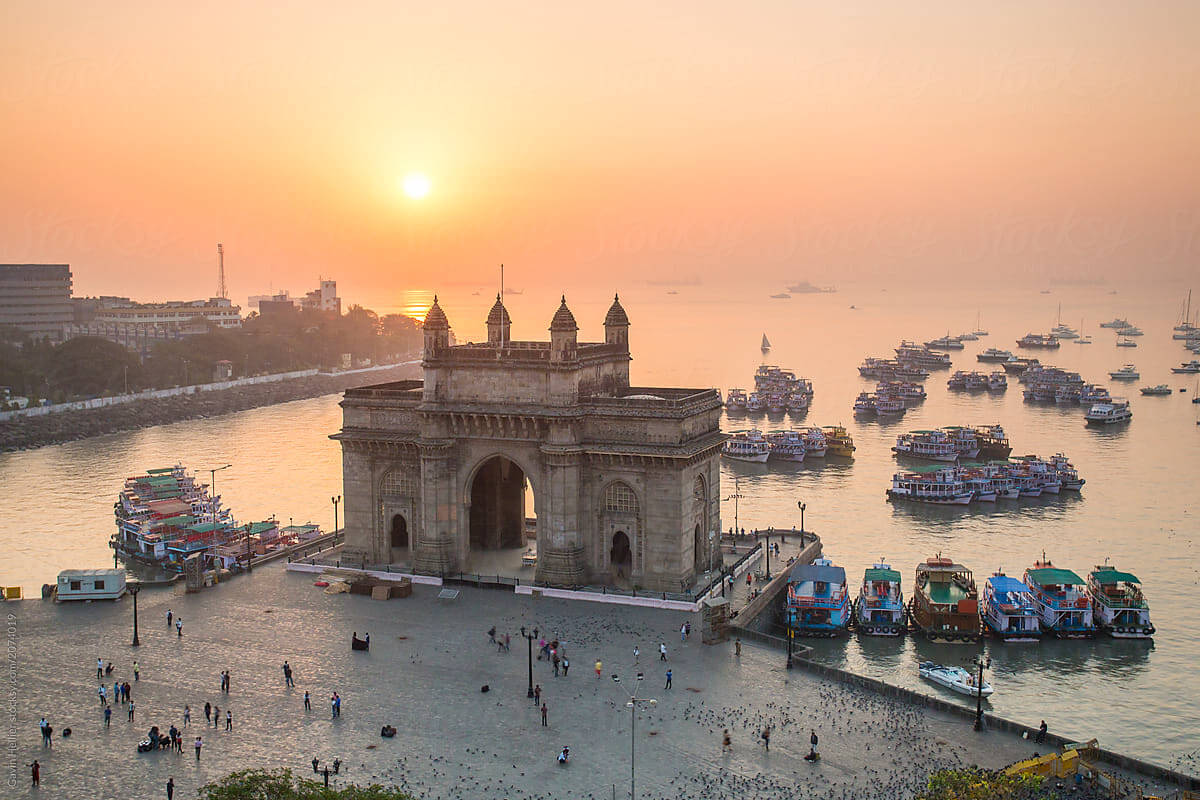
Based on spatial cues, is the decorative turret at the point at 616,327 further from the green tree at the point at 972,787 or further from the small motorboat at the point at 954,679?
the green tree at the point at 972,787

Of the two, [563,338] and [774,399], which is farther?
[774,399]

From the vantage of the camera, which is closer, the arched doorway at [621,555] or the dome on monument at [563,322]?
the dome on monument at [563,322]

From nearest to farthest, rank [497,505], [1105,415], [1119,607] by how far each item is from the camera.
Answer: [1119,607] < [497,505] < [1105,415]

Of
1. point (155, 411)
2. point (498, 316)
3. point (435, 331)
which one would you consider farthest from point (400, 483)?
point (155, 411)

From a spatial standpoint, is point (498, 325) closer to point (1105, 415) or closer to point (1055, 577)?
point (1055, 577)

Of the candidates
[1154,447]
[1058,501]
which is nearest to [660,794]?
[1058,501]

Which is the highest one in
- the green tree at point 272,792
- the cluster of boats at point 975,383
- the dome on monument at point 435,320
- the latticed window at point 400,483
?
the dome on monument at point 435,320

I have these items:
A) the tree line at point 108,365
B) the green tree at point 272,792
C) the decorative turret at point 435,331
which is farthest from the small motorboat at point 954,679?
the tree line at point 108,365

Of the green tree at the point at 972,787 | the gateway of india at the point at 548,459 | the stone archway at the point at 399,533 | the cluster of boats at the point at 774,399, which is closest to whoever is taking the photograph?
the green tree at the point at 972,787

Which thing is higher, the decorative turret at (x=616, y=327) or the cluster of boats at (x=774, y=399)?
the decorative turret at (x=616, y=327)
